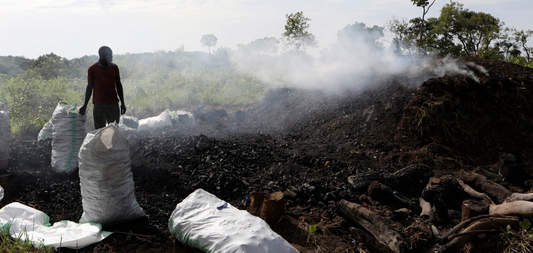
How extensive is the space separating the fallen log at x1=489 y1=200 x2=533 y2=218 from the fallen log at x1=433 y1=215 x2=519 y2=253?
4.3 inches

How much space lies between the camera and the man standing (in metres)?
4.75

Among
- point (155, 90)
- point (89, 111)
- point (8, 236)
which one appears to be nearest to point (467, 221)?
point (8, 236)

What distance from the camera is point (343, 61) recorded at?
438 inches

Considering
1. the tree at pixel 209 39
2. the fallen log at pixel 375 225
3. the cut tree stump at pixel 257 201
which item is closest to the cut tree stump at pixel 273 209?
the cut tree stump at pixel 257 201

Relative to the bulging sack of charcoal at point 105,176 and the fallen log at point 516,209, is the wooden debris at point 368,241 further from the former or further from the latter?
the bulging sack of charcoal at point 105,176

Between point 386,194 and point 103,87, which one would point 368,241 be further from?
point 103,87

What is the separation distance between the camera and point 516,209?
10.4ft

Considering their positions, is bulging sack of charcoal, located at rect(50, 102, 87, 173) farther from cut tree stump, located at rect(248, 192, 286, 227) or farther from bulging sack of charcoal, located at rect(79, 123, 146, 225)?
cut tree stump, located at rect(248, 192, 286, 227)

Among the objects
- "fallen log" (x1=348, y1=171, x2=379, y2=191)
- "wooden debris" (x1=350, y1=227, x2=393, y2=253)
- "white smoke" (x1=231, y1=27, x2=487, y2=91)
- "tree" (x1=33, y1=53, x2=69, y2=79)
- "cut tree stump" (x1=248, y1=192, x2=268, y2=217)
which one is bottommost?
"wooden debris" (x1=350, y1=227, x2=393, y2=253)

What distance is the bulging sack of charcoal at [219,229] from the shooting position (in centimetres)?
A: 251

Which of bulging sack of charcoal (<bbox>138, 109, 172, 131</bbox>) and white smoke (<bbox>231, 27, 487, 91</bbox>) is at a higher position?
white smoke (<bbox>231, 27, 487, 91</bbox>)

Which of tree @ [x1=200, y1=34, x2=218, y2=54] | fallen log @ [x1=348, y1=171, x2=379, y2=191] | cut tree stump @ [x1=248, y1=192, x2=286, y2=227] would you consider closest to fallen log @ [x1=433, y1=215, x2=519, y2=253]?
fallen log @ [x1=348, y1=171, x2=379, y2=191]

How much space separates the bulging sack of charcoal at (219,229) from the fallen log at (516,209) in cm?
204

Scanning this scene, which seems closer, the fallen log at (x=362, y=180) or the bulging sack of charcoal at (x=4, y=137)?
the fallen log at (x=362, y=180)
